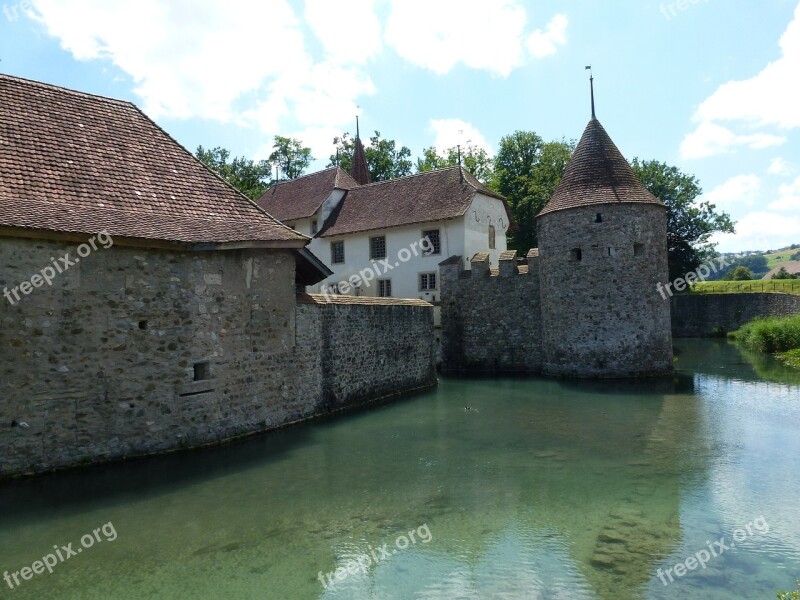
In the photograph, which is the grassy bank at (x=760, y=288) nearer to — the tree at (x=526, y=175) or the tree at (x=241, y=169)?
the tree at (x=526, y=175)

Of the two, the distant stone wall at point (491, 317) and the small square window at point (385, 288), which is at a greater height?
the small square window at point (385, 288)

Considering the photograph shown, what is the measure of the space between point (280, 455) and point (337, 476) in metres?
1.76

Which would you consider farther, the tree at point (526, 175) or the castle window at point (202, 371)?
the tree at point (526, 175)

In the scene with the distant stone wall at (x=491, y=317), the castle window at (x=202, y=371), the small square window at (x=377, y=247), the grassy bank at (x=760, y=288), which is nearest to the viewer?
the castle window at (x=202, y=371)

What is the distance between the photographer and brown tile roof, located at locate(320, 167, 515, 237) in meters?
25.3

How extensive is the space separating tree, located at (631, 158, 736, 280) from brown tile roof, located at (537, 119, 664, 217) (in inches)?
1106

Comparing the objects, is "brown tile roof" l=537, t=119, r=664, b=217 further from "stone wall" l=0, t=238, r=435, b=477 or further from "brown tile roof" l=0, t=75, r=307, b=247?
"brown tile roof" l=0, t=75, r=307, b=247

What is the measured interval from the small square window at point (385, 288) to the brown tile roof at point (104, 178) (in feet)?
47.7

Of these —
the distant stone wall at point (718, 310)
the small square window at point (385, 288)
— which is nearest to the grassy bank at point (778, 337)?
the distant stone wall at point (718, 310)

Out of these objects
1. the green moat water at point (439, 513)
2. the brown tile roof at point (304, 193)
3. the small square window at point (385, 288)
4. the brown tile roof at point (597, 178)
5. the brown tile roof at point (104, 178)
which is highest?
the brown tile roof at point (304, 193)

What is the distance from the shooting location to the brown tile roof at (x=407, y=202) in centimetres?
2534

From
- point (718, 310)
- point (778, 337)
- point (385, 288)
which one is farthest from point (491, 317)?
point (718, 310)

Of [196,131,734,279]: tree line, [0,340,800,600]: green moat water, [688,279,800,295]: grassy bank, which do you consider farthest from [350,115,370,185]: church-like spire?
[0,340,800,600]: green moat water

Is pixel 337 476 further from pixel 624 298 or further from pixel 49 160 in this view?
pixel 624 298
